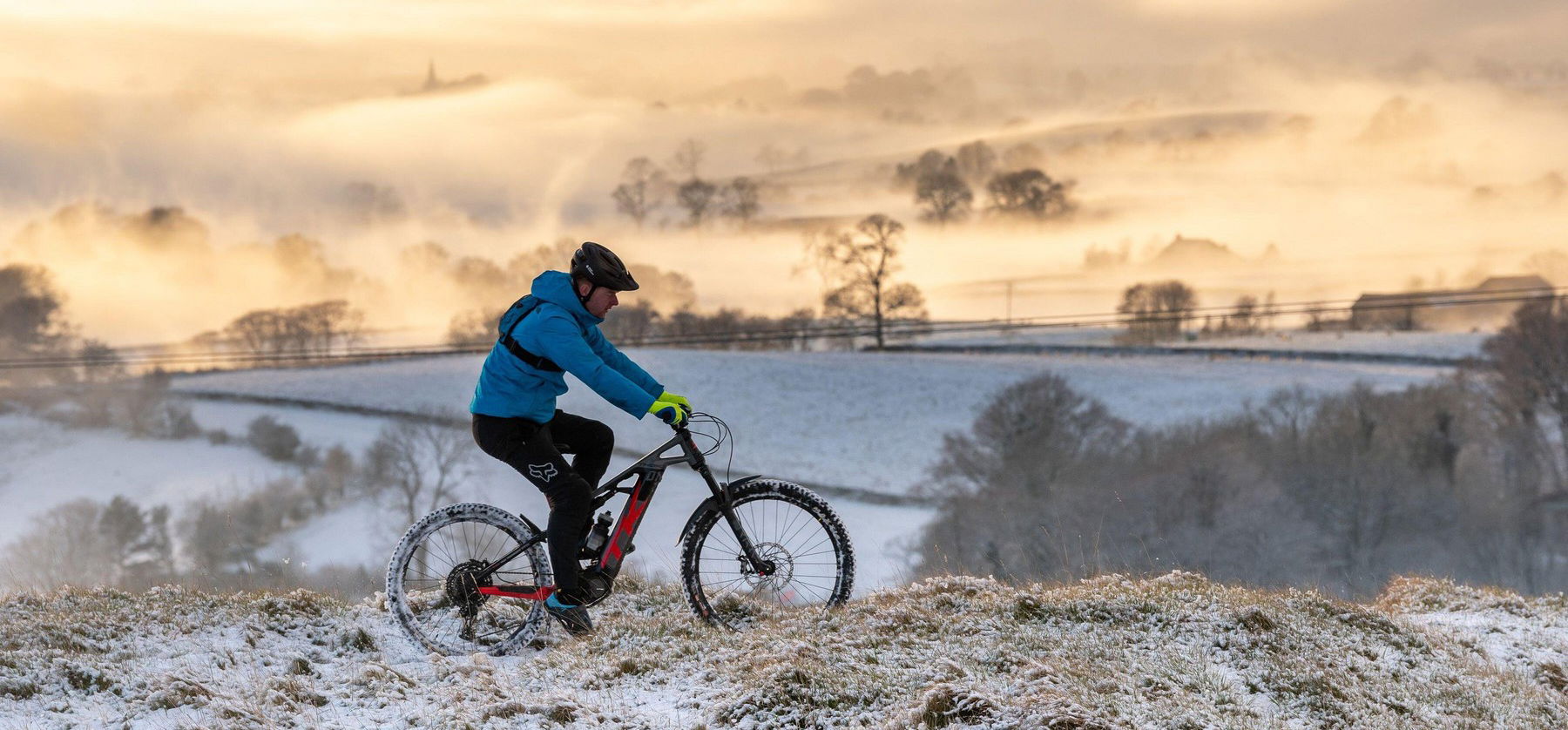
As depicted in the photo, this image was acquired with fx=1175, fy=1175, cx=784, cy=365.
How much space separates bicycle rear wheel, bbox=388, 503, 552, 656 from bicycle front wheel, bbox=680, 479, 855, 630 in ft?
3.52

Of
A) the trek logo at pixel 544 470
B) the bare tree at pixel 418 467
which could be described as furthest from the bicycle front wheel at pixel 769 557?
the bare tree at pixel 418 467

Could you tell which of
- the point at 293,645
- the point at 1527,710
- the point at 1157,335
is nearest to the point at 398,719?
the point at 293,645

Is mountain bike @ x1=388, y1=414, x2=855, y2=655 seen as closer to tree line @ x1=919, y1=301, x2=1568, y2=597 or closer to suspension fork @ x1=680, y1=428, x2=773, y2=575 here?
suspension fork @ x1=680, y1=428, x2=773, y2=575

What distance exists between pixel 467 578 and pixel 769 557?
213 cm

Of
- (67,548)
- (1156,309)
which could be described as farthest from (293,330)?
(1156,309)

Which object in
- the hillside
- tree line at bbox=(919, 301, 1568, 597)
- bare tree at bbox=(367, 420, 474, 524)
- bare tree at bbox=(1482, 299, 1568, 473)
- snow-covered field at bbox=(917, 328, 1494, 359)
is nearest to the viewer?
the hillside

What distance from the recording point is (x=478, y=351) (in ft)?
247

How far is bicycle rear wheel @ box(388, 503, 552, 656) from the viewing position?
26.8ft

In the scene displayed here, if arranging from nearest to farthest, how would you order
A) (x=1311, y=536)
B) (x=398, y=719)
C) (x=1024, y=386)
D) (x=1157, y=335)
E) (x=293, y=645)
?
(x=398, y=719) → (x=293, y=645) → (x=1311, y=536) → (x=1024, y=386) → (x=1157, y=335)

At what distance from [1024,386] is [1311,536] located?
538 inches

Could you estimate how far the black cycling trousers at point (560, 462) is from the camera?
768 cm

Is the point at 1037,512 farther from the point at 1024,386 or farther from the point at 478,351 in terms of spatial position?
the point at 478,351

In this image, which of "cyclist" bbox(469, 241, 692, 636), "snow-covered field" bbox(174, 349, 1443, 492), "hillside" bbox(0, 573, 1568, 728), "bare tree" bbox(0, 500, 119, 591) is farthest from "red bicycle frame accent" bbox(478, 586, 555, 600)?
"snow-covered field" bbox(174, 349, 1443, 492)

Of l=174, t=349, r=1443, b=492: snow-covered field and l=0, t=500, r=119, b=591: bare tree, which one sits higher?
l=174, t=349, r=1443, b=492: snow-covered field
